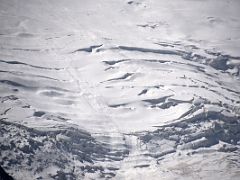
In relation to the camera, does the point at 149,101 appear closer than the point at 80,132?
No

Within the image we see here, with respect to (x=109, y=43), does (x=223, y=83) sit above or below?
below

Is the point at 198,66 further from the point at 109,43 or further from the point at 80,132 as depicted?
the point at 80,132

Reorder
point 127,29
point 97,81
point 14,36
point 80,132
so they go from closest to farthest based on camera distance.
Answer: point 80,132, point 97,81, point 14,36, point 127,29

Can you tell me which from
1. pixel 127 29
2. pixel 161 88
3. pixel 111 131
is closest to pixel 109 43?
pixel 127 29

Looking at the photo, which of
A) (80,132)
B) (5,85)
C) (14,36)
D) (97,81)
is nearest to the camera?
(80,132)

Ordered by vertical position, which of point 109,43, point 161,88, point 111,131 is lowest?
point 111,131

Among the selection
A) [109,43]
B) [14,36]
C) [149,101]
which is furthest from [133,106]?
[14,36]
